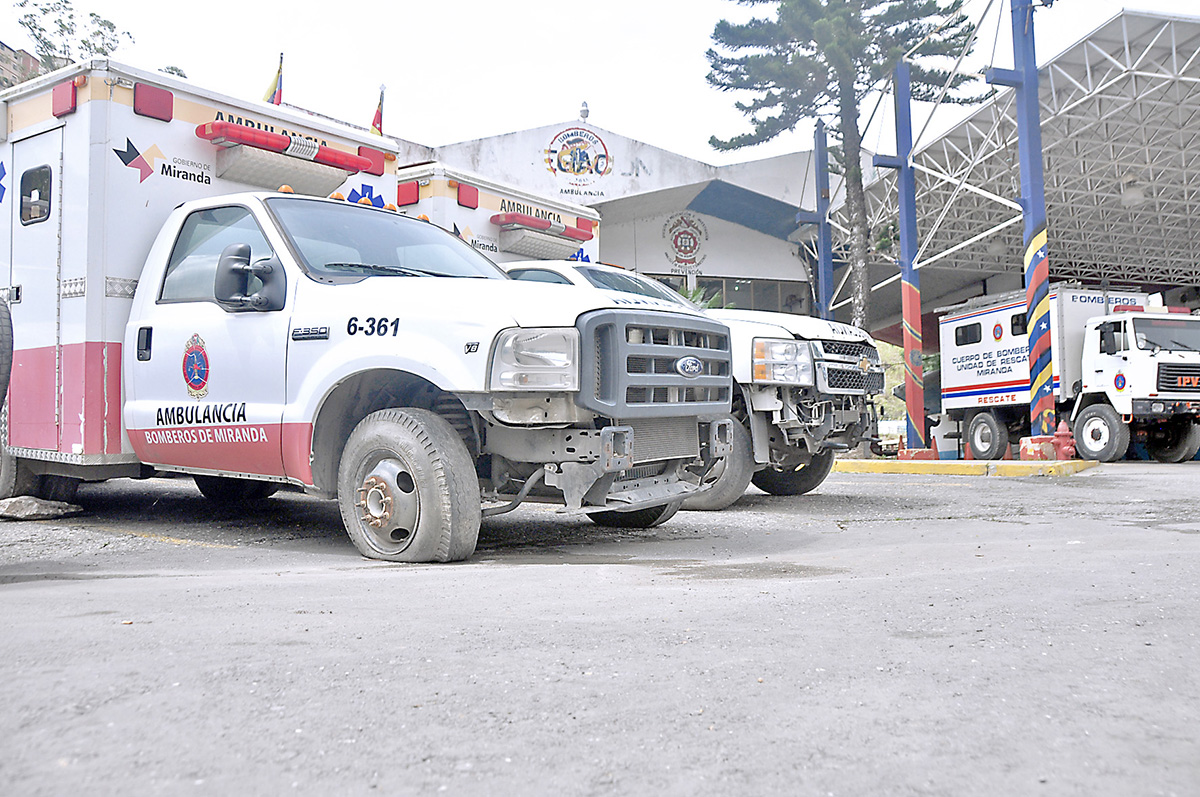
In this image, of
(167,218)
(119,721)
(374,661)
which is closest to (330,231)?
(167,218)

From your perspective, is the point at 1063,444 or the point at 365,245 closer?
the point at 365,245

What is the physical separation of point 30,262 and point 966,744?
21.8ft

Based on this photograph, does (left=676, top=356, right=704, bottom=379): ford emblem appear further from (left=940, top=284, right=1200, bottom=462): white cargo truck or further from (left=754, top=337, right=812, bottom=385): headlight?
(left=940, top=284, right=1200, bottom=462): white cargo truck

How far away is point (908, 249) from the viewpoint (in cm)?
2177

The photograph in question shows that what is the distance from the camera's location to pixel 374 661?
8.84ft

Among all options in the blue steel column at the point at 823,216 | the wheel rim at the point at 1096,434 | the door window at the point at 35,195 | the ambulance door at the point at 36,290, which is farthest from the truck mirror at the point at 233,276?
the blue steel column at the point at 823,216

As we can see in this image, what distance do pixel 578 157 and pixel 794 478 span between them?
65.0 ft

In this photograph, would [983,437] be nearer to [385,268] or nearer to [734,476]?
[734,476]

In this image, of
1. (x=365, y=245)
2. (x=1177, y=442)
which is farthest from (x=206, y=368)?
(x=1177, y=442)

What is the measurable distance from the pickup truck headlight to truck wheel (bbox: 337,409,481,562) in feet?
1.54

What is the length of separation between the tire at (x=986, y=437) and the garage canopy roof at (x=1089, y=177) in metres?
3.67

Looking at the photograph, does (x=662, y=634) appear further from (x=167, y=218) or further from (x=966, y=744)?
(x=167, y=218)

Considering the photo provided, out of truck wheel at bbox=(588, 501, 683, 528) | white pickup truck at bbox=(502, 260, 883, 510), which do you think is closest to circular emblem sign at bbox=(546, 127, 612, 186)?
white pickup truck at bbox=(502, 260, 883, 510)

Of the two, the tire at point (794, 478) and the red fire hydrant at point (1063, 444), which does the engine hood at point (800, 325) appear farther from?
the red fire hydrant at point (1063, 444)
